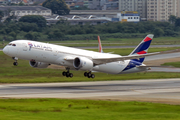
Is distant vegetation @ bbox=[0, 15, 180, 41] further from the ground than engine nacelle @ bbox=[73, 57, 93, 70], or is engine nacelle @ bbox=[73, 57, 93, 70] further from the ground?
engine nacelle @ bbox=[73, 57, 93, 70]

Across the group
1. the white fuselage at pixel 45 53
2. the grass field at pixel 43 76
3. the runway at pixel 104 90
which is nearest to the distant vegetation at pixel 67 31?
the grass field at pixel 43 76

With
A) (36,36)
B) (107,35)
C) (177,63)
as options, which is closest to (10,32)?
(36,36)

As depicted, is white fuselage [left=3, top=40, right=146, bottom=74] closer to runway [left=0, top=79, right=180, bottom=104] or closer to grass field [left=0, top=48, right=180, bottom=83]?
runway [left=0, top=79, right=180, bottom=104]

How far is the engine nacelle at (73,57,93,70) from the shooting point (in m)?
57.3

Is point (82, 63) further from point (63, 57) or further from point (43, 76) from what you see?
point (43, 76)

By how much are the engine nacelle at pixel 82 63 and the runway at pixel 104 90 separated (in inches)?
127

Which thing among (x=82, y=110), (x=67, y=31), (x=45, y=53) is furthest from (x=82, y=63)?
(x=67, y=31)

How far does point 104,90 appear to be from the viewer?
182 feet

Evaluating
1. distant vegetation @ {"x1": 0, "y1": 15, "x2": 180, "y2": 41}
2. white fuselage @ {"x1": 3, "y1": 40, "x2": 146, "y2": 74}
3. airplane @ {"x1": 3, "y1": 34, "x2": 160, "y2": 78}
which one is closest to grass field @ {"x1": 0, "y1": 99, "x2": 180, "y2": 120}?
white fuselage @ {"x1": 3, "y1": 40, "x2": 146, "y2": 74}

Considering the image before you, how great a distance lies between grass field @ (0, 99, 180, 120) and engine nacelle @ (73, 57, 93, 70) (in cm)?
1438

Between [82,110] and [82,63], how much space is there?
835 inches

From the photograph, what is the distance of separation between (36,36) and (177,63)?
3176 inches

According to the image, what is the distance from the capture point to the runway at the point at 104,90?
47906 millimetres

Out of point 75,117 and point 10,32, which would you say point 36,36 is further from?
point 75,117
